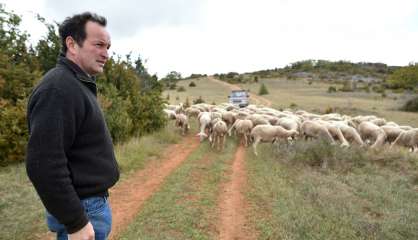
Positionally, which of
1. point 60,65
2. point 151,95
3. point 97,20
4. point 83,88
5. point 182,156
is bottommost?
point 182,156

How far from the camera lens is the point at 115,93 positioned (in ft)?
40.8

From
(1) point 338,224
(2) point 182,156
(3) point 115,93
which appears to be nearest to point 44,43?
(3) point 115,93

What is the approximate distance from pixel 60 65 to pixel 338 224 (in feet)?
16.4

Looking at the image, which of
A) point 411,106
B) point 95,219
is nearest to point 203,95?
point 411,106

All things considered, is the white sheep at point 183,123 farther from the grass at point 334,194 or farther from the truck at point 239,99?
the truck at point 239,99

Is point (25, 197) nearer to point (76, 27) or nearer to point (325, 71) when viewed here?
point (76, 27)

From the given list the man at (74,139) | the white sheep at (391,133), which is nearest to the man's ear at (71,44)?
the man at (74,139)

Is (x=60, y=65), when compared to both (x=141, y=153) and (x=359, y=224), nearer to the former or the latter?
(x=359, y=224)

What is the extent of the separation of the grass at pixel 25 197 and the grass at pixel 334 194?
10.3 ft

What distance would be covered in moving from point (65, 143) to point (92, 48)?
0.61 meters

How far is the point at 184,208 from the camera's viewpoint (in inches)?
256

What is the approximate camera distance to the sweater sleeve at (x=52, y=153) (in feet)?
6.23

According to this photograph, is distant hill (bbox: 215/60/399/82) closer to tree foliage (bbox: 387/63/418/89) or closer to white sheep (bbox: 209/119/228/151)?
tree foliage (bbox: 387/63/418/89)

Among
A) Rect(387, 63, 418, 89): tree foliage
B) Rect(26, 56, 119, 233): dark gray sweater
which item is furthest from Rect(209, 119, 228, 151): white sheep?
Rect(387, 63, 418, 89): tree foliage
